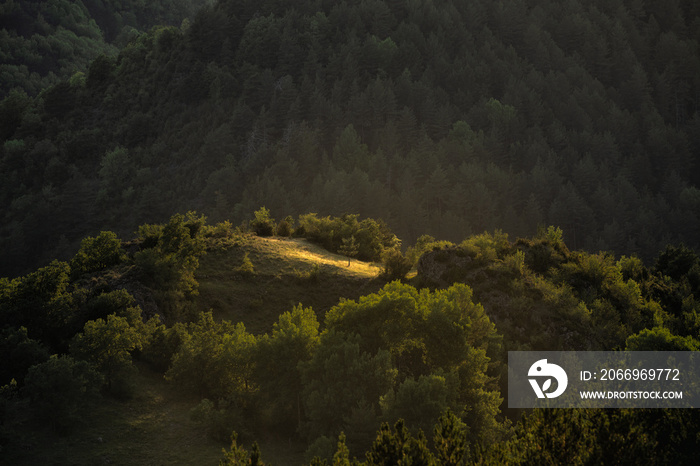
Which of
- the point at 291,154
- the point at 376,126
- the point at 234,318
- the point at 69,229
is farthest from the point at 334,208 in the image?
the point at 234,318

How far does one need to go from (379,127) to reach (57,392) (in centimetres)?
11581

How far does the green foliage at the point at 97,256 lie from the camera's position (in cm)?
3903

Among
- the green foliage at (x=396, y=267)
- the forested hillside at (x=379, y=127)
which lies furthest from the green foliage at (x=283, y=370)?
the forested hillside at (x=379, y=127)

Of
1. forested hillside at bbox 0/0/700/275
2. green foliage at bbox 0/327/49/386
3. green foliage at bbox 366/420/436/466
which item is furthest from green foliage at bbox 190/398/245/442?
forested hillside at bbox 0/0/700/275

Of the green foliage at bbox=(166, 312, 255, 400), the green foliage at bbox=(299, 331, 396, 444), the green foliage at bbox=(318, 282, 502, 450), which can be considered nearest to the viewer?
the green foliage at bbox=(299, 331, 396, 444)

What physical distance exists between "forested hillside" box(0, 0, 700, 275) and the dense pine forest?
0.63m

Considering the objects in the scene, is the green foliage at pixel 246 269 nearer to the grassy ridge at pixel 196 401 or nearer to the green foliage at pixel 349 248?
the grassy ridge at pixel 196 401

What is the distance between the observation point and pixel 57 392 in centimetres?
2425

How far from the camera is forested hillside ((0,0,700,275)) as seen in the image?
11538cm

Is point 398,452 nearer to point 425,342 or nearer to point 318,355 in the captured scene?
point 318,355

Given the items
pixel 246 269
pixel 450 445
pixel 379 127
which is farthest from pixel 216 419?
pixel 379 127

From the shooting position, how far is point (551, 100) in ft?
483

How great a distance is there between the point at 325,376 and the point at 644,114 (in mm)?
147205

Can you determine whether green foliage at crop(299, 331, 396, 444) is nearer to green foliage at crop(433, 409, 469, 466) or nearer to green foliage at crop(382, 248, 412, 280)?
green foliage at crop(433, 409, 469, 466)
